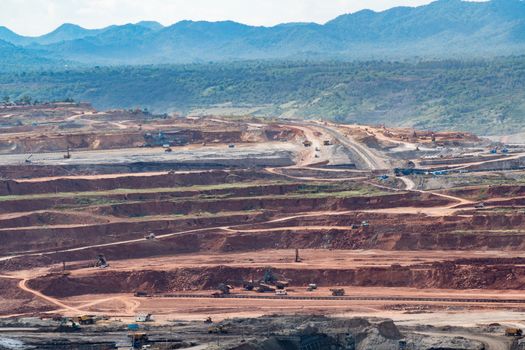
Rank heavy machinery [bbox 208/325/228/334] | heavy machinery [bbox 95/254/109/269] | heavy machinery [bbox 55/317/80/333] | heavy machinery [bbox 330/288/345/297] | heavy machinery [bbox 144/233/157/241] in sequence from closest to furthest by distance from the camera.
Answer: heavy machinery [bbox 208/325/228/334] → heavy machinery [bbox 55/317/80/333] → heavy machinery [bbox 330/288/345/297] → heavy machinery [bbox 95/254/109/269] → heavy machinery [bbox 144/233/157/241]

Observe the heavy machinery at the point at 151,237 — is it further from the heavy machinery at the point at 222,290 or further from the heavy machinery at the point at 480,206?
the heavy machinery at the point at 480,206

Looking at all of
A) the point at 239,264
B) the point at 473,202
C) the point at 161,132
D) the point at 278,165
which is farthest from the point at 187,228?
the point at 161,132

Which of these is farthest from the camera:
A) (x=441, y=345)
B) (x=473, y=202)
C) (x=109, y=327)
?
(x=473, y=202)

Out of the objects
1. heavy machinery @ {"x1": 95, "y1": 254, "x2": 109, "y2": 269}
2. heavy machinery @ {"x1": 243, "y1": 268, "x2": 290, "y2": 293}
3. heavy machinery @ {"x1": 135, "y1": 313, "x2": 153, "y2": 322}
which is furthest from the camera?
heavy machinery @ {"x1": 95, "y1": 254, "x2": 109, "y2": 269}

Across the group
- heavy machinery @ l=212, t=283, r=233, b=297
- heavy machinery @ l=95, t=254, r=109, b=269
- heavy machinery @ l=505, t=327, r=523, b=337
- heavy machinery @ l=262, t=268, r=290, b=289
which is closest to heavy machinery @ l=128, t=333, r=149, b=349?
heavy machinery @ l=505, t=327, r=523, b=337

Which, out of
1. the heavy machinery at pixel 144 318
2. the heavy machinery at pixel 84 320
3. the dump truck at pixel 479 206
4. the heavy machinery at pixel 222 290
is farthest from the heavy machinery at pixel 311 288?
the dump truck at pixel 479 206

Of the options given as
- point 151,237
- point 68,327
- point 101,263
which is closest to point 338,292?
point 68,327

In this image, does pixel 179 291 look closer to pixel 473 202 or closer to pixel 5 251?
pixel 5 251

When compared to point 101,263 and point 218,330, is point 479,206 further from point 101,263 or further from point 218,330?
point 218,330

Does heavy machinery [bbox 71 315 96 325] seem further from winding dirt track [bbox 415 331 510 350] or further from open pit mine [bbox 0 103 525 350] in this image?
winding dirt track [bbox 415 331 510 350]
